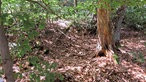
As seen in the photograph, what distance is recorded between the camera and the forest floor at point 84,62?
4426mm

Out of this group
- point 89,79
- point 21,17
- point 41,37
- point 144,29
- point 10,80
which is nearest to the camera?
point 21,17

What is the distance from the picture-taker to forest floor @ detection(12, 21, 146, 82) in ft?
14.5

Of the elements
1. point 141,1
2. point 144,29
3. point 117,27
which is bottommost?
point 144,29

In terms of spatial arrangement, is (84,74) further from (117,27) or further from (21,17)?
(117,27)

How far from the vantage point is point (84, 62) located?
5.00 m

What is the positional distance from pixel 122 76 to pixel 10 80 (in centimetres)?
274

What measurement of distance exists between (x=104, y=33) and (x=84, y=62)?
0.88 m

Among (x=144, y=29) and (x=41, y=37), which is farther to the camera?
(x=144, y=29)

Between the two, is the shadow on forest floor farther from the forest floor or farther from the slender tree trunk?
the slender tree trunk

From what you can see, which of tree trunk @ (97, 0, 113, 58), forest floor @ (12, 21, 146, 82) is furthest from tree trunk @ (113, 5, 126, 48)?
tree trunk @ (97, 0, 113, 58)

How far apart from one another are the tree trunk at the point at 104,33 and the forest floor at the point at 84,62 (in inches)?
7.6

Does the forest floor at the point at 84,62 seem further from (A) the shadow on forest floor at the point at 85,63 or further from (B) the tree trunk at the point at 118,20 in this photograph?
(B) the tree trunk at the point at 118,20

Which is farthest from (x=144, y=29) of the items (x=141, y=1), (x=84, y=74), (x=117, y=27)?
(x=141, y=1)

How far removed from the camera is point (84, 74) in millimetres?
4430
